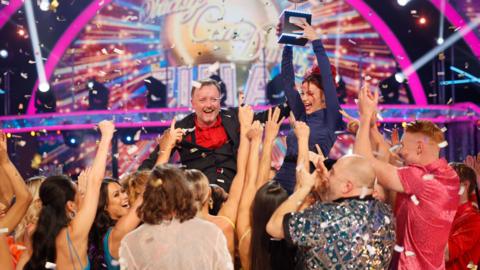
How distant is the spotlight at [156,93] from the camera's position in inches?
468

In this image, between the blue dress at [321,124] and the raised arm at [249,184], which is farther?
the blue dress at [321,124]

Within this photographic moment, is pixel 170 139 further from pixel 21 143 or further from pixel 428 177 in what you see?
pixel 21 143

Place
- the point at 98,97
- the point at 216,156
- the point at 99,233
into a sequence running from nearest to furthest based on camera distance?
the point at 99,233
the point at 216,156
the point at 98,97

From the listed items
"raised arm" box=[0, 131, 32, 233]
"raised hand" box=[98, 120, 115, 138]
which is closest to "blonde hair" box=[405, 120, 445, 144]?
"raised hand" box=[98, 120, 115, 138]

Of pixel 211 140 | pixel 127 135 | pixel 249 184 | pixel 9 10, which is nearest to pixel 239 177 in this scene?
pixel 249 184

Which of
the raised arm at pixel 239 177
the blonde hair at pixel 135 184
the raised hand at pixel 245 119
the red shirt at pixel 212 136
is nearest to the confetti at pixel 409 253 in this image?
the raised arm at pixel 239 177

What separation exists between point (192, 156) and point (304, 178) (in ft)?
5.64

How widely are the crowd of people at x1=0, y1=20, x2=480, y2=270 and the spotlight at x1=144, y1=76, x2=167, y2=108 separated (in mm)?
7348

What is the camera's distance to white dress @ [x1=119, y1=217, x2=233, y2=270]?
287 cm

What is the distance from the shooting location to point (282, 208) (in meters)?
3.10

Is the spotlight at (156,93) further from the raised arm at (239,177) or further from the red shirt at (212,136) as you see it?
A: the raised arm at (239,177)

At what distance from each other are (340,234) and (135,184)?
123 centimetres

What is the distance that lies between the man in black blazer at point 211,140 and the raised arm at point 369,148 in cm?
125

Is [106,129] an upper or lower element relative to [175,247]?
upper
